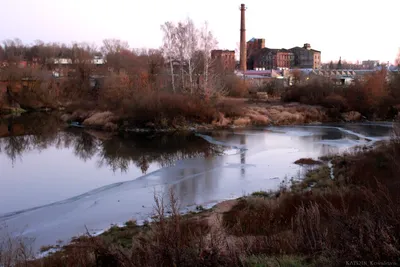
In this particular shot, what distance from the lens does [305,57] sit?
95.6 meters

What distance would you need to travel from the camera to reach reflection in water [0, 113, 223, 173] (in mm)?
20844

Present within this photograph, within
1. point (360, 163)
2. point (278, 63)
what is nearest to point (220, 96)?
point (360, 163)

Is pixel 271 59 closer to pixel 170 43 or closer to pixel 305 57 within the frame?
pixel 305 57

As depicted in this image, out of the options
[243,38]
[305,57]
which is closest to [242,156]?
[243,38]

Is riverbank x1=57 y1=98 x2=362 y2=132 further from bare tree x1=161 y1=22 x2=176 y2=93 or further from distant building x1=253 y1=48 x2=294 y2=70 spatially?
distant building x1=253 y1=48 x2=294 y2=70

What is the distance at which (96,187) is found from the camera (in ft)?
49.1

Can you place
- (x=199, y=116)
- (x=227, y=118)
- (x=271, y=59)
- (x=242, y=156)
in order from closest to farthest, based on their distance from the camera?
(x=242, y=156)
(x=199, y=116)
(x=227, y=118)
(x=271, y=59)

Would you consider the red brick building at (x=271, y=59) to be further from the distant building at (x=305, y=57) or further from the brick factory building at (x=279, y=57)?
the distant building at (x=305, y=57)

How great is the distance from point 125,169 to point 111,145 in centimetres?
739

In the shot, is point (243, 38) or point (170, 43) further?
point (243, 38)

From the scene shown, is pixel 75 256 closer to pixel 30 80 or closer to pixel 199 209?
pixel 199 209

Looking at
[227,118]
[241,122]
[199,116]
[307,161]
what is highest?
[199,116]

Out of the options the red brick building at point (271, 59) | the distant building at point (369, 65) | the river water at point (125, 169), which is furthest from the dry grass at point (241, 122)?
the distant building at point (369, 65)

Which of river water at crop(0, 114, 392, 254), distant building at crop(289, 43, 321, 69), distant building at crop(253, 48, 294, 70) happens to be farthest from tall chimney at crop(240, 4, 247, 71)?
distant building at crop(289, 43, 321, 69)
